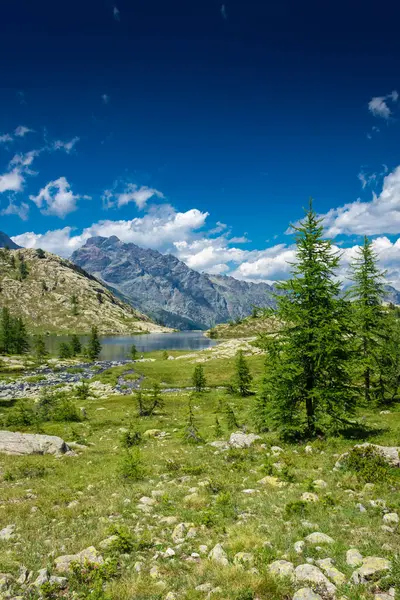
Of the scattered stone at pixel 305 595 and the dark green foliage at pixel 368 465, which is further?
the dark green foliage at pixel 368 465

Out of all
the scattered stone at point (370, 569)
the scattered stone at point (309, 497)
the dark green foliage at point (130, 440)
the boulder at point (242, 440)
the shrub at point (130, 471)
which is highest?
the scattered stone at point (370, 569)

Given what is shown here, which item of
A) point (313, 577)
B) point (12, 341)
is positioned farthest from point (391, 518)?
point (12, 341)

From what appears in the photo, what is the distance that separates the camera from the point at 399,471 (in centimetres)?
1314

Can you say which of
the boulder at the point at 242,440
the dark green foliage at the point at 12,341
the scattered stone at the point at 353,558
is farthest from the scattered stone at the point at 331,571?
the dark green foliage at the point at 12,341

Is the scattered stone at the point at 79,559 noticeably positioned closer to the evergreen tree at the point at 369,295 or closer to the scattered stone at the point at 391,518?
the scattered stone at the point at 391,518

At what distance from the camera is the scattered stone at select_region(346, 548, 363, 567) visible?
7.48m

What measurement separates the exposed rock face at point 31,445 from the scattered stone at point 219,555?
16.8m

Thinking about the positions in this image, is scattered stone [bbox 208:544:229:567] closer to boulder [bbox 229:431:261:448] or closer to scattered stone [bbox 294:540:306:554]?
scattered stone [bbox 294:540:306:554]

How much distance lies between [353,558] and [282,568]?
1654mm

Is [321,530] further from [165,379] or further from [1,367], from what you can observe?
[1,367]

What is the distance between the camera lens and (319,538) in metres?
8.73

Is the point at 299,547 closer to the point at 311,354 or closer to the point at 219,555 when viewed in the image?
the point at 219,555

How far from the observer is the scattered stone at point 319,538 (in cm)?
859

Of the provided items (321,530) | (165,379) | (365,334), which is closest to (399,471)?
(321,530)
